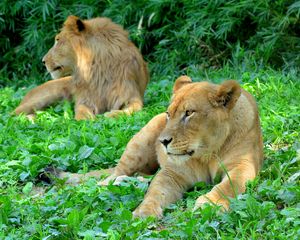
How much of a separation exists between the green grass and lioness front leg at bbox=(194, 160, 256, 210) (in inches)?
2.6

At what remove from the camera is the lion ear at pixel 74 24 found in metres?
8.28

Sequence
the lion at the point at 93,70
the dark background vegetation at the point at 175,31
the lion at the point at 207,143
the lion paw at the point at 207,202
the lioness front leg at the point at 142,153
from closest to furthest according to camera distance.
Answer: the lion paw at the point at 207,202 → the lion at the point at 207,143 → the lioness front leg at the point at 142,153 → the lion at the point at 93,70 → the dark background vegetation at the point at 175,31

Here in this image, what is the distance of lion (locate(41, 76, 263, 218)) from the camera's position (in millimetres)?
5117

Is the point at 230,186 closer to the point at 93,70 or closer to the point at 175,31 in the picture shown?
the point at 93,70

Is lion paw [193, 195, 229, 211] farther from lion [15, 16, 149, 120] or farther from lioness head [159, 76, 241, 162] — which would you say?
lion [15, 16, 149, 120]

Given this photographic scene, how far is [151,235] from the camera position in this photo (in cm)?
450

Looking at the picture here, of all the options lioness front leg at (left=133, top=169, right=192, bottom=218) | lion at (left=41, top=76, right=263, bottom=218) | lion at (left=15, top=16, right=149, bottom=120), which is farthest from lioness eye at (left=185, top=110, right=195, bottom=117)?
lion at (left=15, top=16, right=149, bottom=120)

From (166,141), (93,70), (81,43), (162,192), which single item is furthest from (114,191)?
(81,43)

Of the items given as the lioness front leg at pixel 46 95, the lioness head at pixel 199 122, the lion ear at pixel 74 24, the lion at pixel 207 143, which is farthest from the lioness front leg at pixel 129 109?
the lioness head at pixel 199 122

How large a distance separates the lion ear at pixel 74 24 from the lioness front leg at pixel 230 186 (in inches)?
138

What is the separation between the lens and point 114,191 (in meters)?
5.16

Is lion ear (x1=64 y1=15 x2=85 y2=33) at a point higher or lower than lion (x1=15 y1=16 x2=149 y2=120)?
higher

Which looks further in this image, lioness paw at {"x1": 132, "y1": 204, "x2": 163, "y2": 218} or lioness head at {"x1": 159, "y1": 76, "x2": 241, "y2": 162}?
lioness head at {"x1": 159, "y1": 76, "x2": 241, "y2": 162}

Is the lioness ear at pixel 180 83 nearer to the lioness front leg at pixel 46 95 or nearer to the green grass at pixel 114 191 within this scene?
the green grass at pixel 114 191
